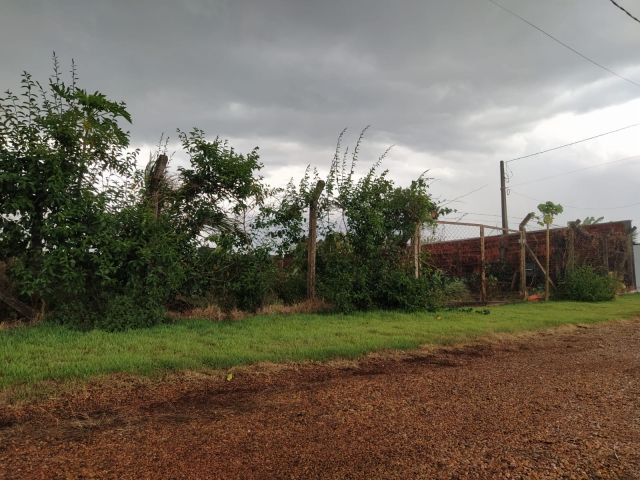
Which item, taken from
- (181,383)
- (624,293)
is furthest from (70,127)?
(624,293)

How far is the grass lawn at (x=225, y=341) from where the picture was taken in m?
4.43

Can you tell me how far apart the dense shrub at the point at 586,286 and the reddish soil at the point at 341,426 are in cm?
854

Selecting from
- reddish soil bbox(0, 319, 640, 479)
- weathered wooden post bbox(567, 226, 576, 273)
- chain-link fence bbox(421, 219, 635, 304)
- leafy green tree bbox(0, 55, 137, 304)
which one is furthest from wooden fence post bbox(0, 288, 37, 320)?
weathered wooden post bbox(567, 226, 576, 273)

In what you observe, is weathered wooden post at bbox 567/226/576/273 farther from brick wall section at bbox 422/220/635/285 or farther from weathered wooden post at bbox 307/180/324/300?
weathered wooden post at bbox 307/180/324/300

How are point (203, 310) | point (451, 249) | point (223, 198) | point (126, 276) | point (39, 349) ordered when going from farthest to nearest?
point (451, 249) → point (223, 198) → point (203, 310) → point (126, 276) → point (39, 349)

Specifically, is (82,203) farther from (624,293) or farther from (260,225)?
(624,293)

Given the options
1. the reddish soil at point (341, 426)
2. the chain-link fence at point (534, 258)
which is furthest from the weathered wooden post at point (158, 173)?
the chain-link fence at point (534, 258)

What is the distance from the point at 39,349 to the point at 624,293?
1640cm

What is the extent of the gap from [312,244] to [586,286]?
8.49 metres

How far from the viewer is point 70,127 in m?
6.43

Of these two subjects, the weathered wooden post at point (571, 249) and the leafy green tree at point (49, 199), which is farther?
the weathered wooden post at point (571, 249)

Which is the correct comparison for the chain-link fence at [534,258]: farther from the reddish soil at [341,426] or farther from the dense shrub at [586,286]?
the reddish soil at [341,426]

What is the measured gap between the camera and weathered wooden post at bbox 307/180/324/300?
859 cm

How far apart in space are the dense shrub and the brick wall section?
772mm
